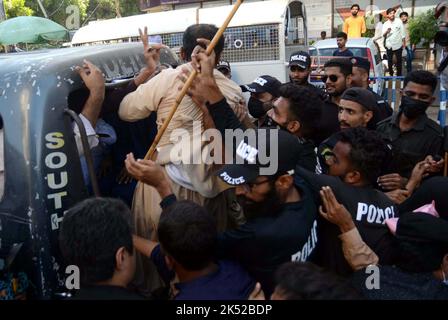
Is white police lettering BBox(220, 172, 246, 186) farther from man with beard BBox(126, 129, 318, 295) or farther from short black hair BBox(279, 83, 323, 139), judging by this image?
short black hair BBox(279, 83, 323, 139)

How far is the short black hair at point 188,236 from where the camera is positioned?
1.69 m

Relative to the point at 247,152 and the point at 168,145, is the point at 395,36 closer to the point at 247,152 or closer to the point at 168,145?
the point at 168,145

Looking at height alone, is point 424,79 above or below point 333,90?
above

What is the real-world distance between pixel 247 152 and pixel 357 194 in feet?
1.91

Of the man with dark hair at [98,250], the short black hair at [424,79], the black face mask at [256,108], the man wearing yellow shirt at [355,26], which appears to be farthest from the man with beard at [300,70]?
the man wearing yellow shirt at [355,26]

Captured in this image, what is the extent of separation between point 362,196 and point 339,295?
960 millimetres

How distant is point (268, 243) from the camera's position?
181cm

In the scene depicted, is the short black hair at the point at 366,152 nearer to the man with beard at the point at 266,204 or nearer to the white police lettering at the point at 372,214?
the white police lettering at the point at 372,214

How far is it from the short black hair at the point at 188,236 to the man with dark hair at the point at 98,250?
0.15 meters

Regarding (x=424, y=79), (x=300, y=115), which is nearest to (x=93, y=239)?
(x=300, y=115)

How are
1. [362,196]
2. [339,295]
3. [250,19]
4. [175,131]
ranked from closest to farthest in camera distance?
[339,295] → [362,196] → [175,131] → [250,19]

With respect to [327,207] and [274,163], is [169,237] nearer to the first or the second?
[274,163]

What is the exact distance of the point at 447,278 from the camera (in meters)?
1.89
